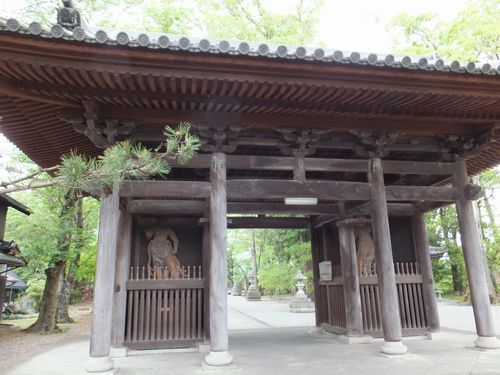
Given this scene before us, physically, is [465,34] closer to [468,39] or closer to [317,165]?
[468,39]

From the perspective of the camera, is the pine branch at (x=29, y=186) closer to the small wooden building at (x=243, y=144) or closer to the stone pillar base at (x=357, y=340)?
the small wooden building at (x=243, y=144)

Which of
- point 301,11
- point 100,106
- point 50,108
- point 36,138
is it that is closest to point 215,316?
point 100,106

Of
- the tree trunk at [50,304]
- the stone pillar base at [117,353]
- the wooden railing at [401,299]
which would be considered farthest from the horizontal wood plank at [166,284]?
the tree trunk at [50,304]

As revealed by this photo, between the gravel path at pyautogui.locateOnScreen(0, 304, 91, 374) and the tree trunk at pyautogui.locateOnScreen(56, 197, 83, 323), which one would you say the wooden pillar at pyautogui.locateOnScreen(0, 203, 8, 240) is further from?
the gravel path at pyautogui.locateOnScreen(0, 304, 91, 374)

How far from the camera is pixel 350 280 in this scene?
7844mm

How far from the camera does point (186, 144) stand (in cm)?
414

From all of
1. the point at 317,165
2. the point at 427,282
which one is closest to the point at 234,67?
the point at 317,165

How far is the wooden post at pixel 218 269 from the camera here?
5234 millimetres

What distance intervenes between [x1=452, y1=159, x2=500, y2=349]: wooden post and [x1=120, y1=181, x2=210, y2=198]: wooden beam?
14.6 feet

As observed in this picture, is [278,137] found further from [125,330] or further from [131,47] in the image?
[125,330]

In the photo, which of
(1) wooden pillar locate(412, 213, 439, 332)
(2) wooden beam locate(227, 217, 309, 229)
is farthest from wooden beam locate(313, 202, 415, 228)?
(2) wooden beam locate(227, 217, 309, 229)

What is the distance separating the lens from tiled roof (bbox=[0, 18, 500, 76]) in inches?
148

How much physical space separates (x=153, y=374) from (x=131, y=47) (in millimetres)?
4380

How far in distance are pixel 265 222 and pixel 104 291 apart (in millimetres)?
4941
